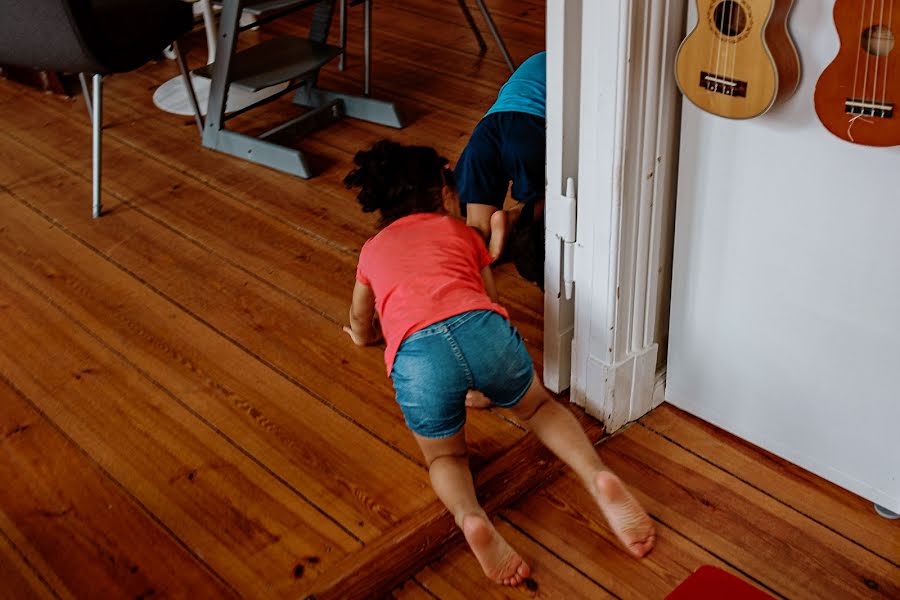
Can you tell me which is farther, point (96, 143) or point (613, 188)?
point (96, 143)

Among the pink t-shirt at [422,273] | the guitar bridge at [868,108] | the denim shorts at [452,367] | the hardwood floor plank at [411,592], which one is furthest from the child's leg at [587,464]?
the guitar bridge at [868,108]

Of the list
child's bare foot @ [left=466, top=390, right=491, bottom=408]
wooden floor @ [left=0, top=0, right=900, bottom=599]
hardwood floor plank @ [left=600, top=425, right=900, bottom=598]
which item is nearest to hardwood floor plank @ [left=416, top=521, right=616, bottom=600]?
wooden floor @ [left=0, top=0, right=900, bottom=599]

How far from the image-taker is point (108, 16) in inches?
107

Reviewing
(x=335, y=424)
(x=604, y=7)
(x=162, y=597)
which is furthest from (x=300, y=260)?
(x=604, y=7)

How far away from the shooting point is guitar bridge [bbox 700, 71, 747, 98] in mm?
1488

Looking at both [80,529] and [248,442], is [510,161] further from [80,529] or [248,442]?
[80,529]

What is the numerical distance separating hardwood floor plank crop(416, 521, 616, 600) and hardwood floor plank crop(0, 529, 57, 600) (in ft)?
2.23

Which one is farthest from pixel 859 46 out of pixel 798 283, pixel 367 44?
pixel 367 44

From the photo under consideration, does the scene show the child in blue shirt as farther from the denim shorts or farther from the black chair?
the black chair

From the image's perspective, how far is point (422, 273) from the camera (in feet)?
5.82

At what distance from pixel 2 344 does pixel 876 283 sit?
6.47 ft

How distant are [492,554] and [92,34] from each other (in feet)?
6.01

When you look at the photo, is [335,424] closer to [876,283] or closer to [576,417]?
[576,417]

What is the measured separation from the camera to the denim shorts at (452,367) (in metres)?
1.69
